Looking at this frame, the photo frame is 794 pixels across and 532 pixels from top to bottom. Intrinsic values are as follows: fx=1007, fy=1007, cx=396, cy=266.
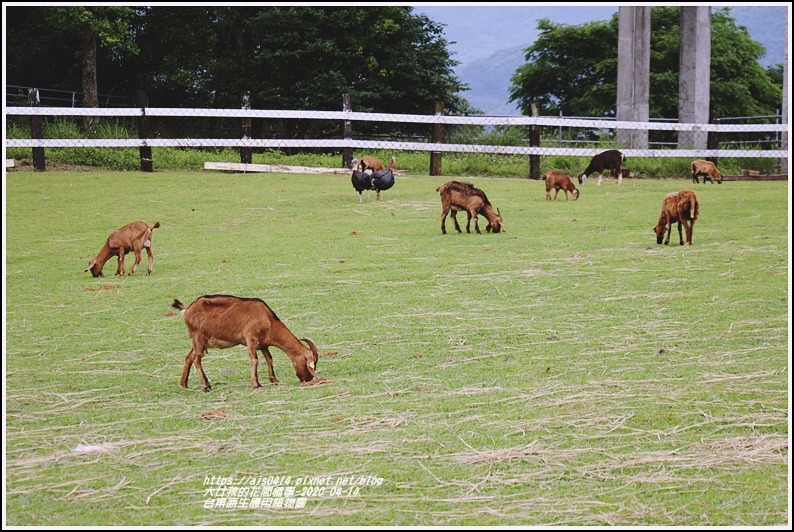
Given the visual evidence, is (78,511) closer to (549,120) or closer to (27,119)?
(549,120)

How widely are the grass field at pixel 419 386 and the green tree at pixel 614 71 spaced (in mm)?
25305

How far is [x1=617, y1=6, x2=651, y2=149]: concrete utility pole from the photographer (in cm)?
2417

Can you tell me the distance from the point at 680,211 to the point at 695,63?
47.3ft

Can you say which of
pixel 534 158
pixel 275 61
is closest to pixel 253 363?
pixel 534 158

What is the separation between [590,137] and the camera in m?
29.5

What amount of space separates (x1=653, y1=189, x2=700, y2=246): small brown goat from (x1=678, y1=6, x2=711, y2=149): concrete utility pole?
13.1 metres

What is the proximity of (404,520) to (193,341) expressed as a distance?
2449 mm

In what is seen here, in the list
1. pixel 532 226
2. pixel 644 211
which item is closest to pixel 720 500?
pixel 532 226

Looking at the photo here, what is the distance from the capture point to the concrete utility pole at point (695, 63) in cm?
2472

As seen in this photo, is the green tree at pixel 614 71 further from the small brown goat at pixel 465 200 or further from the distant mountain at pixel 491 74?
the distant mountain at pixel 491 74

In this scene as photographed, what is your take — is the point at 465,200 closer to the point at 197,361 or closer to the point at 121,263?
the point at 121,263

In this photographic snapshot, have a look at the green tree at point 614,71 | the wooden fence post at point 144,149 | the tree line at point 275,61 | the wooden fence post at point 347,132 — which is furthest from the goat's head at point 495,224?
the green tree at point 614,71

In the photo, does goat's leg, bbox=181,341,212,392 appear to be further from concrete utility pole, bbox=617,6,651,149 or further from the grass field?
concrete utility pole, bbox=617,6,651,149

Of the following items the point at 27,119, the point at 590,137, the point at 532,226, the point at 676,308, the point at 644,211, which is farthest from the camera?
the point at 590,137
